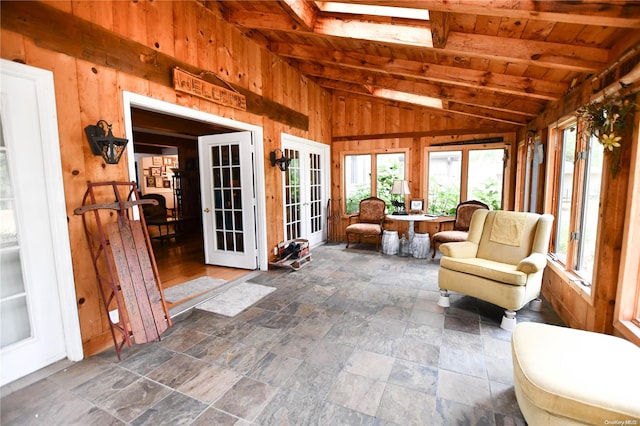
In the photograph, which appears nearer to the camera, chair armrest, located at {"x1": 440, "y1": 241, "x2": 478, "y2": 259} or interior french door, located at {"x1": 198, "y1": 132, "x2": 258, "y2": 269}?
chair armrest, located at {"x1": 440, "y1": 241, "x2": 478, "y2": 259}

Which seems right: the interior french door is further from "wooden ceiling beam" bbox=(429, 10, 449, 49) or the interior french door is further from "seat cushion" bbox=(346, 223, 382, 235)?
"wooden ceiling beam" bbox=(429, 10, 449, 49)

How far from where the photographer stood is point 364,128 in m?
6.04

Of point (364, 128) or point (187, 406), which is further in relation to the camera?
point (364, 128)

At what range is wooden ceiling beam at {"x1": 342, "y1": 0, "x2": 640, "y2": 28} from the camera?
1.58 metres

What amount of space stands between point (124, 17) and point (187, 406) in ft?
9.87

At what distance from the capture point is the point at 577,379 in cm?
128

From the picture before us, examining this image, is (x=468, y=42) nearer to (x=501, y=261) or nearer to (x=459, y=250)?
(x=459, y=250)

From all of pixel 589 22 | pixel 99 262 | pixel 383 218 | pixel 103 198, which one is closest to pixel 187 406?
pixel 99 262

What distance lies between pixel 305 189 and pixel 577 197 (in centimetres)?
390

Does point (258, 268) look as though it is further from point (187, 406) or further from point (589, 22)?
point (589, 22)

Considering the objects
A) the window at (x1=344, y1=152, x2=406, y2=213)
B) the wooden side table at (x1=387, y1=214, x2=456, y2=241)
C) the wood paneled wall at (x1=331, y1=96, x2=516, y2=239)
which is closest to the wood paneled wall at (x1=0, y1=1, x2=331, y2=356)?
the wood paneled wall at (x1=331, y1=96, x2=516, y2=239)

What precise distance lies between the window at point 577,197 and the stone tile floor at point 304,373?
629 mm

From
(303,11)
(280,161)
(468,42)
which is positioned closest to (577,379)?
(468,42)

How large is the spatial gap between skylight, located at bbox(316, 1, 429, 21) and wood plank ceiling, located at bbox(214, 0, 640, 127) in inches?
0.6
